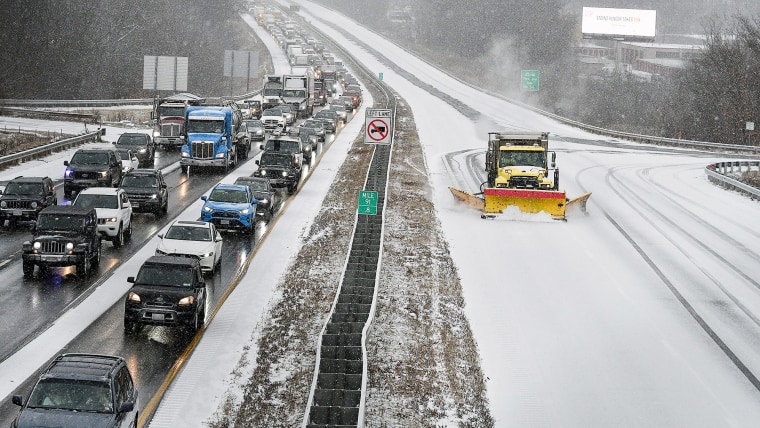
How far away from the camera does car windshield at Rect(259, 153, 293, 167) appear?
40.9 meters

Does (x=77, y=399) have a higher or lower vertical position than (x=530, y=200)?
lower

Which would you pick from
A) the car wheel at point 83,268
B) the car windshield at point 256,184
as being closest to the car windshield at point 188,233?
the car wheel at point 83,268

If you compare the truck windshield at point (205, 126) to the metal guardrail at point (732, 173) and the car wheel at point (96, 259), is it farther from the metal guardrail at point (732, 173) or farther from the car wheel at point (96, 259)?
the metal guardrail at point (732, 173)

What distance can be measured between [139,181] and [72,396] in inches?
823

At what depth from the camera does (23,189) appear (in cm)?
3052

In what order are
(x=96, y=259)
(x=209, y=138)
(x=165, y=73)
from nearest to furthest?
(x=96, y=259) → (x=209, y=138) → (x=165, y=73)

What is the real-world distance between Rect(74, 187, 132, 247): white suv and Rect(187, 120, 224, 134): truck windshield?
15.7 meters

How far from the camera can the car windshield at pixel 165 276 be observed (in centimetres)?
2019

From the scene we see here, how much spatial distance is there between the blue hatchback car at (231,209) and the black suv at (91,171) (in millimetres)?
7161

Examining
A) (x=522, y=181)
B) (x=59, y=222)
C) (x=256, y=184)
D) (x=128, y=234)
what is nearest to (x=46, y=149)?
(x=256, y=184)

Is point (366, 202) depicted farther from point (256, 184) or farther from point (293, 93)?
point (293, 93)

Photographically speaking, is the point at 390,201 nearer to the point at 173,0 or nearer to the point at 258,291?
the point at 258,291

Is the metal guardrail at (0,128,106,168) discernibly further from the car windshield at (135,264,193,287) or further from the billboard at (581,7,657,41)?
the billboard at (581,7,657,41)

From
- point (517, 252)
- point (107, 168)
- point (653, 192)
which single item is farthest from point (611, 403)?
point (653, 192)
